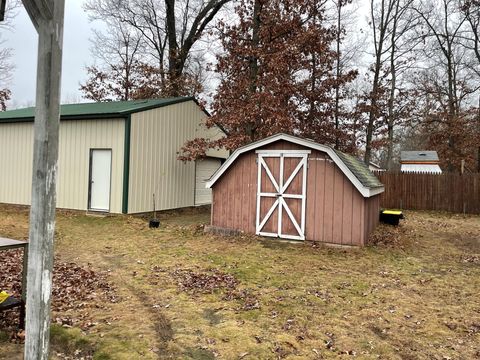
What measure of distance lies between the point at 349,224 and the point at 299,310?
14.1 feet

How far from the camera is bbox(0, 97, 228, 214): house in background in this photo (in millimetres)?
12469

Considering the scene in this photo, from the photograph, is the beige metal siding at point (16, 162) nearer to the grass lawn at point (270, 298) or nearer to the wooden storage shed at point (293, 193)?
the grass lawn at point (270, 298)

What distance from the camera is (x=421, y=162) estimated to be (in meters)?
31.4

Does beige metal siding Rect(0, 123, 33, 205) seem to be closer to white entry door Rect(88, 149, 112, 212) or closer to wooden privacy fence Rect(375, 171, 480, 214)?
white entry door Rect(88, 149, 112, 212)

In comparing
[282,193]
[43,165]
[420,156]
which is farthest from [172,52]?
[43,165]

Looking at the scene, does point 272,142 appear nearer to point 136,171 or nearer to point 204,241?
point 204,241

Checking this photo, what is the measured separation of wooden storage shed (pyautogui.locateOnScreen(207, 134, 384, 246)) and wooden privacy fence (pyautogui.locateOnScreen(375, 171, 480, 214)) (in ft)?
30.4

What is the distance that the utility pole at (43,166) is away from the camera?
2.68 metres

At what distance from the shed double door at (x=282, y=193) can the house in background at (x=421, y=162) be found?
24.9 metres

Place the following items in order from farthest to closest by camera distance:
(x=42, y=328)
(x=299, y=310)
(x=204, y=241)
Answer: (x=204, y=241) → (x=299, y=310) → (x=42, y=328)

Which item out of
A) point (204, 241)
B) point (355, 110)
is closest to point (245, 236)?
point (204, 241)

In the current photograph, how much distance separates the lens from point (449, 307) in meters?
5.47

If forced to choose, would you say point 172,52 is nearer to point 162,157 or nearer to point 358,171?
point 162,157

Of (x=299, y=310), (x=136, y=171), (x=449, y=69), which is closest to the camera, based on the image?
(x=299, y=310)
